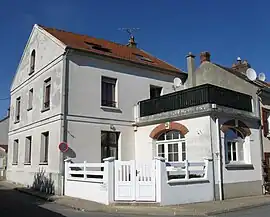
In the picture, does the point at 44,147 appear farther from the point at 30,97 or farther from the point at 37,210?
the point at 37,210

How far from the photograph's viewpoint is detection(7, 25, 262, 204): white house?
45.5 ft

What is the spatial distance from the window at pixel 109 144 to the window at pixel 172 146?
235cm

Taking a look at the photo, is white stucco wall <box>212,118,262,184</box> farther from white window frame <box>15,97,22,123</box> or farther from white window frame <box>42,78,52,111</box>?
white window frame <box>15,97,22,123</box>

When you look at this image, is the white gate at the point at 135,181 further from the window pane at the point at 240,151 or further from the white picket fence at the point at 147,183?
the window pane at the point at 240,151

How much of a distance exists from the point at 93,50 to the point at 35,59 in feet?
16.0

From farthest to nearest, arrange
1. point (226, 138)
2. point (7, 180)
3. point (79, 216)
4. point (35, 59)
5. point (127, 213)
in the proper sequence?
point (7, 180)
point (35, 59)
point (226, 138)
point (127, 213)
point (79, 216)

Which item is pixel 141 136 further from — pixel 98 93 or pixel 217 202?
pixel 217 202

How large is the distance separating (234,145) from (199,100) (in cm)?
298

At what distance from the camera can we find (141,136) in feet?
59.7

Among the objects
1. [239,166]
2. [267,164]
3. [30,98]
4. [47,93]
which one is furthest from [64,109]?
[267,164]

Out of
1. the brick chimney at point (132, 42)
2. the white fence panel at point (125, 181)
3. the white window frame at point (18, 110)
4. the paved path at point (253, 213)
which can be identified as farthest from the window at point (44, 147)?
the brick chimney at point (132, 42)

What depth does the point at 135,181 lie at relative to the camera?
1240 cm

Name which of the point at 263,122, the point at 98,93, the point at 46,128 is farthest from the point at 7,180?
the point at 263,122

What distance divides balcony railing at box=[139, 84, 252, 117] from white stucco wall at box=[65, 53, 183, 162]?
49.0 inches
